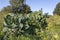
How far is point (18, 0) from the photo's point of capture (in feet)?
159

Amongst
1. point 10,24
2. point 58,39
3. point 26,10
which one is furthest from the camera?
point 26,10

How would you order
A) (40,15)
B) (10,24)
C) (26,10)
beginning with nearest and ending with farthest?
1. (10,24)
2. (40,15)
3. (26,10)

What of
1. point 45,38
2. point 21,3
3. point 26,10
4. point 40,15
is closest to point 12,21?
point 45,38

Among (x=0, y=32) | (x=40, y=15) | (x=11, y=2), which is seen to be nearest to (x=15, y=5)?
(x=11, y=2)

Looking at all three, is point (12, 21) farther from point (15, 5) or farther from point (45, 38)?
point (15, 5)

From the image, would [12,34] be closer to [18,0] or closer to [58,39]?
[58,39]

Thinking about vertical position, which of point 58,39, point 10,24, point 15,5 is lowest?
point 58,39

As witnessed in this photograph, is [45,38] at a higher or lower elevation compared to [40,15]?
lower

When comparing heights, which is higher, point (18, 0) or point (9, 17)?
point (18, 0)

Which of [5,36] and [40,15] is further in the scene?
[40,15]

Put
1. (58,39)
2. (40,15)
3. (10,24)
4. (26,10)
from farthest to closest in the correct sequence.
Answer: (26,10) < (40,15) < (10,24) < (58,39)

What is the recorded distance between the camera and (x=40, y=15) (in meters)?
20.5

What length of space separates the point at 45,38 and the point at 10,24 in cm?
199

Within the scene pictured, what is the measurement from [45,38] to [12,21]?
207 cm
